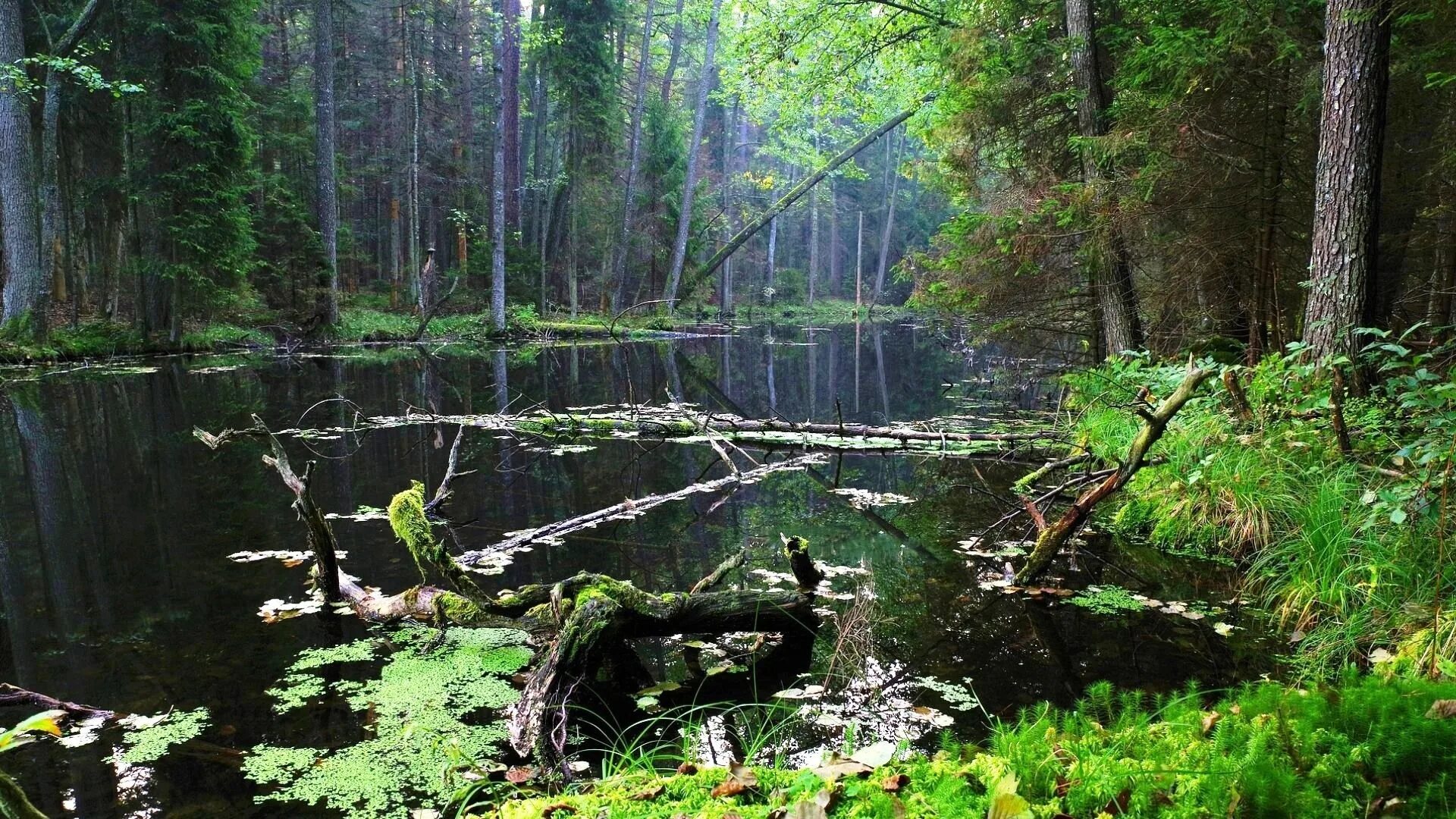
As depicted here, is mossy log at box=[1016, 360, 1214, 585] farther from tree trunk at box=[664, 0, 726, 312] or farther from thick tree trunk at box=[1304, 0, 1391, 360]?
tree trunk at box=[664, 0, 726, 312]

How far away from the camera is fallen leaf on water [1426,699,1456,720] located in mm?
1480

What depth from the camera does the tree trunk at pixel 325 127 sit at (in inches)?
807

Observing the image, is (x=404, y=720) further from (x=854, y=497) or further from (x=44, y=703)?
(x=854, y=497)

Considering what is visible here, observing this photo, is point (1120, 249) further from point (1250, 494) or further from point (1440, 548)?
Result: point (1440, 548)

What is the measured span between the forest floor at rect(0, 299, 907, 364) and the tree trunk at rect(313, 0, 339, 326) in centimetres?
244

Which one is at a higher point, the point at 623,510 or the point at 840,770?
the point at 840,770

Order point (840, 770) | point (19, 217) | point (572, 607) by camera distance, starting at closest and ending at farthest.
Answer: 1. point (840, 770)
2. point (572, 607)
3. point (19, 217)

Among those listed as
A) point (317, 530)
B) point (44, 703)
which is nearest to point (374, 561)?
point (317, 530)

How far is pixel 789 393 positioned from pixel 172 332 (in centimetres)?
1478

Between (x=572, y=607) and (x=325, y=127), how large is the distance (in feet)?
69.9

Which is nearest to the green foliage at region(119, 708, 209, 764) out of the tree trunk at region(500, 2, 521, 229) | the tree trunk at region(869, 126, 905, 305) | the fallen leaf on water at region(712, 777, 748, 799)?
the fallen leaf on water at region(712, 777, 748, 799)

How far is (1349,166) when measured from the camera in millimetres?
5344

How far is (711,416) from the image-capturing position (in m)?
9.82

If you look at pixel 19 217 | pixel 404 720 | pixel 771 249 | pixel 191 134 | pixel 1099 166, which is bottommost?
pixel 404 720
